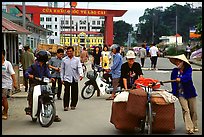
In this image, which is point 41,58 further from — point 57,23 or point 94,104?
point 57,23

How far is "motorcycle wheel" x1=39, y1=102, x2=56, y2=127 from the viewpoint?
8.99 m

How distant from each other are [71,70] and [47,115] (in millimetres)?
2136

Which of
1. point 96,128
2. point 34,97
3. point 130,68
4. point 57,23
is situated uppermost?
point 57,23

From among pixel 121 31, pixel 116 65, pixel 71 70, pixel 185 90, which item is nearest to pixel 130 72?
pixel 185 90

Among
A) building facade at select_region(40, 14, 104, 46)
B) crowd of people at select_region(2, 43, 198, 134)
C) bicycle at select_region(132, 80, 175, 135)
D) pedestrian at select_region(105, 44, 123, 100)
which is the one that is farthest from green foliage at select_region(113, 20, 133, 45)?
bicycle at select_region(132, 80, 175, 135)

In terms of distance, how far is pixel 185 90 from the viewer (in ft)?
27.3

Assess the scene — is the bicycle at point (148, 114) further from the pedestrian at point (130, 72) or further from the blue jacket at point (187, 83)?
the pedestrian at point (130, 72)

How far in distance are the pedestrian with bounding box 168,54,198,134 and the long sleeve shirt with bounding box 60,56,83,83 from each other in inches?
134

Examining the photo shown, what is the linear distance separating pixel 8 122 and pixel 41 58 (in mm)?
1616

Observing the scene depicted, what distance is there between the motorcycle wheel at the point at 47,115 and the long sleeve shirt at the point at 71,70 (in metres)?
1.93

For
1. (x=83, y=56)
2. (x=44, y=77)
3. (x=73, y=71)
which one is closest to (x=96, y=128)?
(x=44, y=77)

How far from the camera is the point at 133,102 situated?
7777mm

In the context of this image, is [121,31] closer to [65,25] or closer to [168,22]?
[168,22]

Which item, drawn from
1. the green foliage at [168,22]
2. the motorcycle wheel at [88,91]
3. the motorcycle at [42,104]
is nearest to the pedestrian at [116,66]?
the motorcycle wheel at [88,91]
